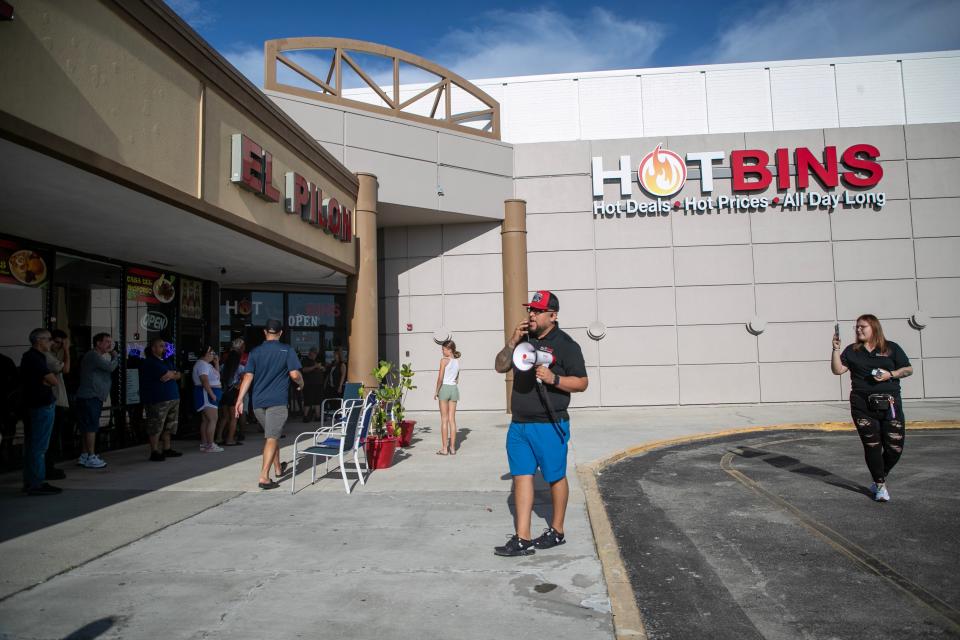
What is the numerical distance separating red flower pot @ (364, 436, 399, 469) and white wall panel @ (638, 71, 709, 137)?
701 inches

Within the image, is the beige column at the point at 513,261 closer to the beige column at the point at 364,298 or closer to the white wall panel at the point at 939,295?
the beige column at the point at 364,298

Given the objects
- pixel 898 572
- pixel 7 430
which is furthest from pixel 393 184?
pixel 898 572

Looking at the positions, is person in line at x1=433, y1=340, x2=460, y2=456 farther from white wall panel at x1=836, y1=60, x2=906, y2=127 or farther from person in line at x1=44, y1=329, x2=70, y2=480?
white wall panel at x1=836, y1=60, x2=906, y2=127

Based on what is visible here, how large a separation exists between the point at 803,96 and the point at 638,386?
43.8 ft

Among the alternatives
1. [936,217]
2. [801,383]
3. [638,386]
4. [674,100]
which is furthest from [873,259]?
[674,100]

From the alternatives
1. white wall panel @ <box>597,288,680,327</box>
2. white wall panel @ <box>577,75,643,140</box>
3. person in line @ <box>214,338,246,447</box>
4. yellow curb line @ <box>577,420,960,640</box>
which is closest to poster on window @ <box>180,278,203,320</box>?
person in line @ <box>214,338,246,447</box>

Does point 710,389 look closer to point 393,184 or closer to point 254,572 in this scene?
point 393,184

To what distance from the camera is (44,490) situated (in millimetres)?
7004

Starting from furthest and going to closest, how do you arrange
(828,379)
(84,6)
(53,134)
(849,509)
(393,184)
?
(828,379) < (393,184) < (849,509) < (84,6) < (53,134)

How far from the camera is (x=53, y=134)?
16.7 ft

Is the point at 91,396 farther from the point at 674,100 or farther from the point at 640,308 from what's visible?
the point at 674,100

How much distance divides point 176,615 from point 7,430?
20.4 feet

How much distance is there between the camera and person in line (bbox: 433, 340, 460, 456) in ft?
32.1

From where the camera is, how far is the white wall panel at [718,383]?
54.3 feet
